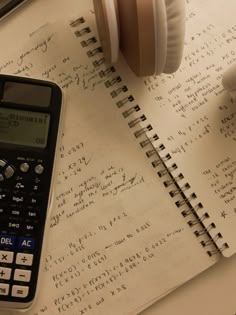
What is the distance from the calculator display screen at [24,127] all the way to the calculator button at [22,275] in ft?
0.40

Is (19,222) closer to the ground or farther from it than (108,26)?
closer to the ground

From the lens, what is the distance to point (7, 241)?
458 mm

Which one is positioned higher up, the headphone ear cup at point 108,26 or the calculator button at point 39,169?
the headphone ear cup at point 108,26

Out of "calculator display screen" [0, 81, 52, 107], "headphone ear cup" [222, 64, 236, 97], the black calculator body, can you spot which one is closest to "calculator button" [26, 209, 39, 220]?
the black calculator body

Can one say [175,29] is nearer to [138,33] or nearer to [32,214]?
[138,33]

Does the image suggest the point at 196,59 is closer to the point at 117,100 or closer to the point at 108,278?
the point at 117,100

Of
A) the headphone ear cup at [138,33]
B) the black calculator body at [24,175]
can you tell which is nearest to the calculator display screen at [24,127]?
the black calculator body at [24,175]

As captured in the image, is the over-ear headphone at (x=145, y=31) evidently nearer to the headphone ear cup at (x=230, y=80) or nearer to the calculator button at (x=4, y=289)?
the headphone ear cup at (x=230, y=80)

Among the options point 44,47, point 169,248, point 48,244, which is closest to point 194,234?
point 169,248

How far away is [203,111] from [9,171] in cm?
22

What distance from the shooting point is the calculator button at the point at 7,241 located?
46 centimetres

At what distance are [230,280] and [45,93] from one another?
27cm

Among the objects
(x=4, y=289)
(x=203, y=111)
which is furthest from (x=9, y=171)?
(x=203, y=111)

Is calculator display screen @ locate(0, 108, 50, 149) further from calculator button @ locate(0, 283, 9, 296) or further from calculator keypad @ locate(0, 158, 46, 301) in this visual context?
calculator button @ locate(0, 283, 9, 296)
